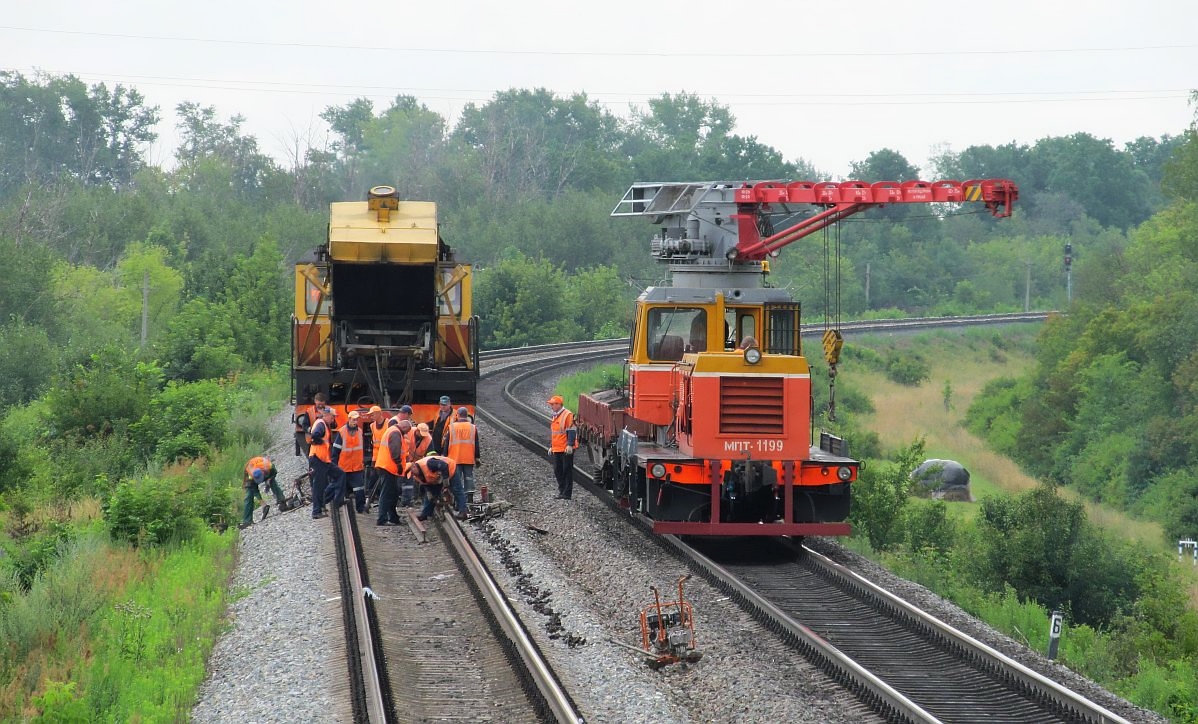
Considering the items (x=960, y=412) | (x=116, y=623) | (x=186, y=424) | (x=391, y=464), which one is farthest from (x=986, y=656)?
(x=960, y=412)

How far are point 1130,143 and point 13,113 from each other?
101 metres

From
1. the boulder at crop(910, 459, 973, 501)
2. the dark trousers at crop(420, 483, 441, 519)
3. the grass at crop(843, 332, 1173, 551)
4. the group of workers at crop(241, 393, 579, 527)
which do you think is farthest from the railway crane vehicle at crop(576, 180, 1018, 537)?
the boulder at crop(910, 459, 973, 501)

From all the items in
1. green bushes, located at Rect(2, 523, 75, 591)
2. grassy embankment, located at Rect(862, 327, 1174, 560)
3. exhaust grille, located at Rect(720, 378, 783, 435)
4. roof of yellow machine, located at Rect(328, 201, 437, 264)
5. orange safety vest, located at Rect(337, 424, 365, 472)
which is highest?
roof of yellow machine, located at Rect(328, 201, 437, 264)

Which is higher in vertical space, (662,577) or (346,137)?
(346,137)

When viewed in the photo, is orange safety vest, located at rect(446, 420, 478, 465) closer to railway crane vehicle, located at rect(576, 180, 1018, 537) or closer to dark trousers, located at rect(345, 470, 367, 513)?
dark trousers, located at rect(345, 470, 367, 513)

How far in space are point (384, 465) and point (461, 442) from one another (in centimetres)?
130

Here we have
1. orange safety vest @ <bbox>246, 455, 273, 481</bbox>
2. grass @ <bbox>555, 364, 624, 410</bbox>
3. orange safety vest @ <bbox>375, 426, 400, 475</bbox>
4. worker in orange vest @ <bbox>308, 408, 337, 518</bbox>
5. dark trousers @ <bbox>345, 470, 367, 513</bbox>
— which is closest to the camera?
orange safety vest @ <bbox>375, 426, 400, 475</bbox>

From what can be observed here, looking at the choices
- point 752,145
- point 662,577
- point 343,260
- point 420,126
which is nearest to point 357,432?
point 343,260

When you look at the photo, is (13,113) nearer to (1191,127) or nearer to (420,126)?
(420,126)

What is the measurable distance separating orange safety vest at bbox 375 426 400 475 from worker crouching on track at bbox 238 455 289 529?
→ 2101mm

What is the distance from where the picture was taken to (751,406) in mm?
14422

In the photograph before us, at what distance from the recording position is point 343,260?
61.7ft

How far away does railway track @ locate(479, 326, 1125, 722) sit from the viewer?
9.30 m

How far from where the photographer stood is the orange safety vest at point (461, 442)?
17.3m
